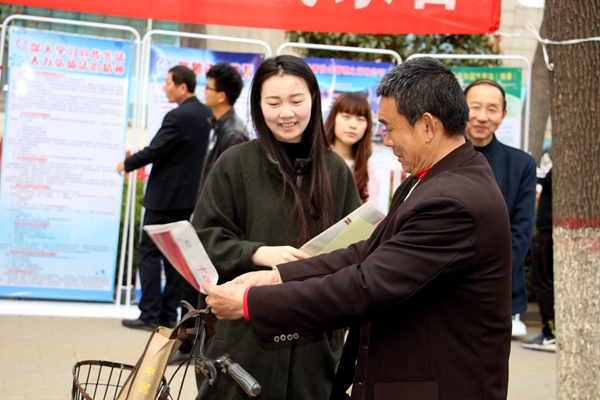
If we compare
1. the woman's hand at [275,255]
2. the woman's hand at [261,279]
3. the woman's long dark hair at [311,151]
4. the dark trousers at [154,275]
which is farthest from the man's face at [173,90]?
the woman's hand at [261,279]

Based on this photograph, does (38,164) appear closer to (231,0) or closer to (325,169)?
(231,0)

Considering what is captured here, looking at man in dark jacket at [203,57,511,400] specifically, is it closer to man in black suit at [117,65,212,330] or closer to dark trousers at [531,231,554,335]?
man in black suit at [117,65,212,330]

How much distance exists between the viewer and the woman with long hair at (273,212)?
2824mm

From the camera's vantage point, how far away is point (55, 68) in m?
7.00

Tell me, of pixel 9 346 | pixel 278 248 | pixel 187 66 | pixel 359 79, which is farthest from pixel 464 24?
pixel 9 346

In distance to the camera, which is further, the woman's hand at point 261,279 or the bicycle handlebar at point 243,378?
the woman's hand at point 261,279

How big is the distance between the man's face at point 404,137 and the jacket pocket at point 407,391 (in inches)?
24.7

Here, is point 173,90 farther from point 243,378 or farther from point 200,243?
point 243,378

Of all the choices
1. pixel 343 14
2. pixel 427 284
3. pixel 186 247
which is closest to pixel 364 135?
pixel 343 14

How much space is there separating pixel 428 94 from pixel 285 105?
3.01 feet

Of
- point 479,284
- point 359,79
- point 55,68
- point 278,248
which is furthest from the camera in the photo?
point 359,79

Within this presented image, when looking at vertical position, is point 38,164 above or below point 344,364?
above

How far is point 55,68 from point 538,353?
17.1 ft

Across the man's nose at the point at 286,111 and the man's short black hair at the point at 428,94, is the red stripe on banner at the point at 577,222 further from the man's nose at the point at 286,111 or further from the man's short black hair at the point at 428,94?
the man's short black hair at the point at 428,94
